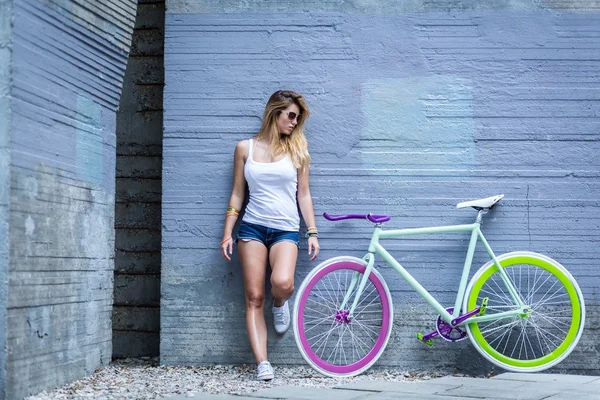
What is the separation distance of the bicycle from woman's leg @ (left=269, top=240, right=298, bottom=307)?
11 cm

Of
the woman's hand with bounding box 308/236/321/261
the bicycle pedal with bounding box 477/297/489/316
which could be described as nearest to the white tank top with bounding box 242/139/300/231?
the woman's hand with bounding box 308/236/321/261

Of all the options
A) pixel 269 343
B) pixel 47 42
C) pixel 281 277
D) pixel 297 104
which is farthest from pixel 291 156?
pixel 47 42

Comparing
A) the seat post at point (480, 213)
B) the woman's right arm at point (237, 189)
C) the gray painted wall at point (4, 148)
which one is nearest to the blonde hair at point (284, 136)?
the woman's right arm at point (237, 189)

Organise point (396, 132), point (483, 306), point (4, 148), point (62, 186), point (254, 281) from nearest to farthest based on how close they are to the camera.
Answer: point (4, 148)
point (62, 186)
point (483, 306)
point (254, 281)
point (396, 132)

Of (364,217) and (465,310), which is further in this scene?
(364,217)

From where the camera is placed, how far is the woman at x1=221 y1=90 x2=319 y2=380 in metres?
5.96

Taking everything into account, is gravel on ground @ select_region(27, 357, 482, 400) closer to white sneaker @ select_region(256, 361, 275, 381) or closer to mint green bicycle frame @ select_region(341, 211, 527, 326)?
white sneaker @ select_region(256, 361, 275, 381)

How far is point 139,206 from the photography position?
22.3 ft

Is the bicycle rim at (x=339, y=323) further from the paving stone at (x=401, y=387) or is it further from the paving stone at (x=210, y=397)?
the paving stone at (x=210, y=397)

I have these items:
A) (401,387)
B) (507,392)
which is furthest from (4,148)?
(507,392)

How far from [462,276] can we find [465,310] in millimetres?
235

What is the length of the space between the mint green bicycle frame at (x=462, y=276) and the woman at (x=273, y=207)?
0.37 metres

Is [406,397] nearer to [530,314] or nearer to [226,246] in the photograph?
[530,314]

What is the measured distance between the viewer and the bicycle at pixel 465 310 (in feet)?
19.3
